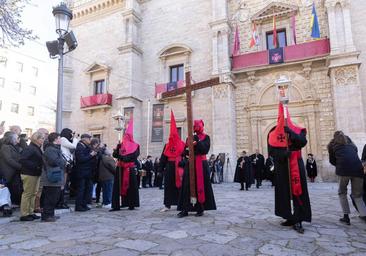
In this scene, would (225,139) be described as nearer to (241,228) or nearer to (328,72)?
(328,72)

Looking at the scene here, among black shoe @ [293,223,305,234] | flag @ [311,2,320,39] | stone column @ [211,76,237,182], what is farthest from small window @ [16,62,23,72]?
black shoe @ [293,223,305,234]

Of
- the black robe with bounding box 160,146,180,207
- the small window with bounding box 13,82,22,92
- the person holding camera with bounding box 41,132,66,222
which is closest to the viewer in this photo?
the person holding camera with bounding box 41,132,66,222

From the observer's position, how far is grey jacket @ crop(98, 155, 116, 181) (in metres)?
6.87

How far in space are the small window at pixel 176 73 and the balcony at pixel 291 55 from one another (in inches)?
157

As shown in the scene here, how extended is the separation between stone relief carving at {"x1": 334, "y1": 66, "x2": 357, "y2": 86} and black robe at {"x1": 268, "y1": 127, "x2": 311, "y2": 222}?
11.3m

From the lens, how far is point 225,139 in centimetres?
1597

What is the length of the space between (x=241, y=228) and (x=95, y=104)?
18.2 metres

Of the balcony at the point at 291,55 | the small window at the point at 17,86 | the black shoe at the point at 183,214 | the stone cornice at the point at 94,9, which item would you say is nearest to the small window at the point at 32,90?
the small window at the point at 17,86

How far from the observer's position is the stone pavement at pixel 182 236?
315 centimetres

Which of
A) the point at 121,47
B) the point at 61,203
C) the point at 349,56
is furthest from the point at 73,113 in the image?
the point at 349,56

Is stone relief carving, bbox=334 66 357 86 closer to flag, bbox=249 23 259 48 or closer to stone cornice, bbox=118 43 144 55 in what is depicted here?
flag, bbox=249 23 259 48

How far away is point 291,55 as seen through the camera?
50.9 feet

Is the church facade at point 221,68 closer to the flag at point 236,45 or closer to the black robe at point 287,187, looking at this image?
the flag at point 236,45

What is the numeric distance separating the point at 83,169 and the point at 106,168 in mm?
751
